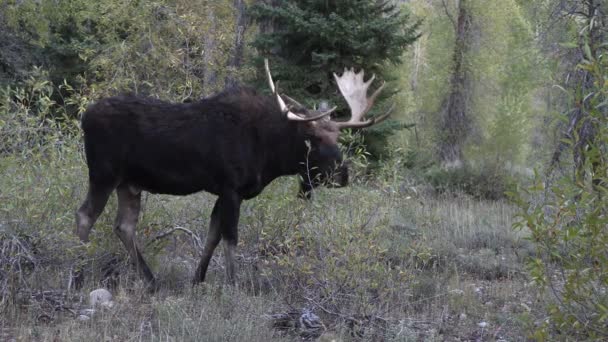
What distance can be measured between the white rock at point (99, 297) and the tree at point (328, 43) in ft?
29.6

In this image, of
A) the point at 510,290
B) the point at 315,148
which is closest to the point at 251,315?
the point at 315,148

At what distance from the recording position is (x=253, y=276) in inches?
318

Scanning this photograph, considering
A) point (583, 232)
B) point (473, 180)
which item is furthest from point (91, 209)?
point (473, 180)

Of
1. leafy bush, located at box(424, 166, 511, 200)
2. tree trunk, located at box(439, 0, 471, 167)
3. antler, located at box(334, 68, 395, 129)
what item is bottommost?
leafy bush, located at box(424, 166, 511, 200)

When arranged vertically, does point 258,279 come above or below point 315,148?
below

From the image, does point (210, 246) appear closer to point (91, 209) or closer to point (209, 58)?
point (91, 209)

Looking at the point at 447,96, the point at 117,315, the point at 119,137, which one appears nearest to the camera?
the point at 117,315

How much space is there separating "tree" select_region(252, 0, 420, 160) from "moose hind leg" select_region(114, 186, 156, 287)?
7.75m

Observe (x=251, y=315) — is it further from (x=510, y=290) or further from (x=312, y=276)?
(x=510, y=290)

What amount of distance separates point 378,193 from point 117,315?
323 centimetres

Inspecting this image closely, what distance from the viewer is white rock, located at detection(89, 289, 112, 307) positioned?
678 centimetres

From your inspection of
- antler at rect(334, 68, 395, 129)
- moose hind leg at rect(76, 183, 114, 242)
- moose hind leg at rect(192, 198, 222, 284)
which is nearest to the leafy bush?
antler at rect(334, 68, 395, 129)

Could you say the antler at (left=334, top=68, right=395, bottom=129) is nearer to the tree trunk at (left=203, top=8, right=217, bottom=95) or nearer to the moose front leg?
the moose front leg

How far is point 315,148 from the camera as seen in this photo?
26.2 ft
